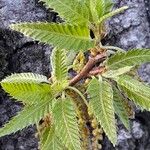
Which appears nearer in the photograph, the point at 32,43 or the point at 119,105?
the point at 119,105

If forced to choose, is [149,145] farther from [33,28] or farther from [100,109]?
[33,28]

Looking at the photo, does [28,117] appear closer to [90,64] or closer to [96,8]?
[90,64]

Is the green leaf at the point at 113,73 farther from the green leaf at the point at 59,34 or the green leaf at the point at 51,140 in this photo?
the green leaf at the point at 51,140

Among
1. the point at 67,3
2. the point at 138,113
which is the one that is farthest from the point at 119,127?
the point at 67,3

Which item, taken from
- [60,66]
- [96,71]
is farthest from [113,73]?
[60,66]

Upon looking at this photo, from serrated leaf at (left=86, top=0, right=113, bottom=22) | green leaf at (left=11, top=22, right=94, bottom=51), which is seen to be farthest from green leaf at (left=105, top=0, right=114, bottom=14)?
green leaf at (left=11, top=22, right=94, bottom=51)

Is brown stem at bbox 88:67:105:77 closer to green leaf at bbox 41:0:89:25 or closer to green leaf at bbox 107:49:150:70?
green leaf at bbox 107:49:150:70

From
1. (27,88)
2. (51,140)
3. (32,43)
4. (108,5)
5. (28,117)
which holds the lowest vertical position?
(51,140)
